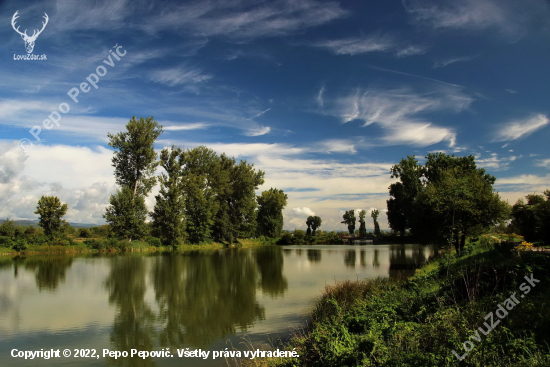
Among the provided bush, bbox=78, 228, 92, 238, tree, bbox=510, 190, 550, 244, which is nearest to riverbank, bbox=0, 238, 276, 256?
bush, bbox=78, 228, 92, 238

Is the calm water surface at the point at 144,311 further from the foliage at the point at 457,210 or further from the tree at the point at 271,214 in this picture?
the tree at the point at 271,214

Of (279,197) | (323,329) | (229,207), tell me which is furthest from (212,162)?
(323,329)

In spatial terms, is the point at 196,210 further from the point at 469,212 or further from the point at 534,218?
the point at 534,218

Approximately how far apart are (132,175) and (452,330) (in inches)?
1644

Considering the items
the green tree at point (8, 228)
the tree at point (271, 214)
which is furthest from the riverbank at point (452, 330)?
the tree at point (271, 214)

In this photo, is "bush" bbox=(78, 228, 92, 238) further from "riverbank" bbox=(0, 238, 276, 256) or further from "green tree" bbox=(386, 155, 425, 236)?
"green tree" bbox=(386, 155, 425, 236)

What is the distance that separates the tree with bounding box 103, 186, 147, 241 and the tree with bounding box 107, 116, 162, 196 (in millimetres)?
2008

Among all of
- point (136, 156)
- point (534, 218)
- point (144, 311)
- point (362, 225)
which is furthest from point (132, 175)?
point (362, 225)

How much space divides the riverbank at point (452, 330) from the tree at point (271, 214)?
60.7 meters

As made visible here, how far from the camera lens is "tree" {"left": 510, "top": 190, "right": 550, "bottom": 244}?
15.0m

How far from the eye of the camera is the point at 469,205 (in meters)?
18.4

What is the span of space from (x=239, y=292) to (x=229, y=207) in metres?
41.2

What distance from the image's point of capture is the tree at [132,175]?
128ft

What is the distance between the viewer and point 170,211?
43.0 metres
